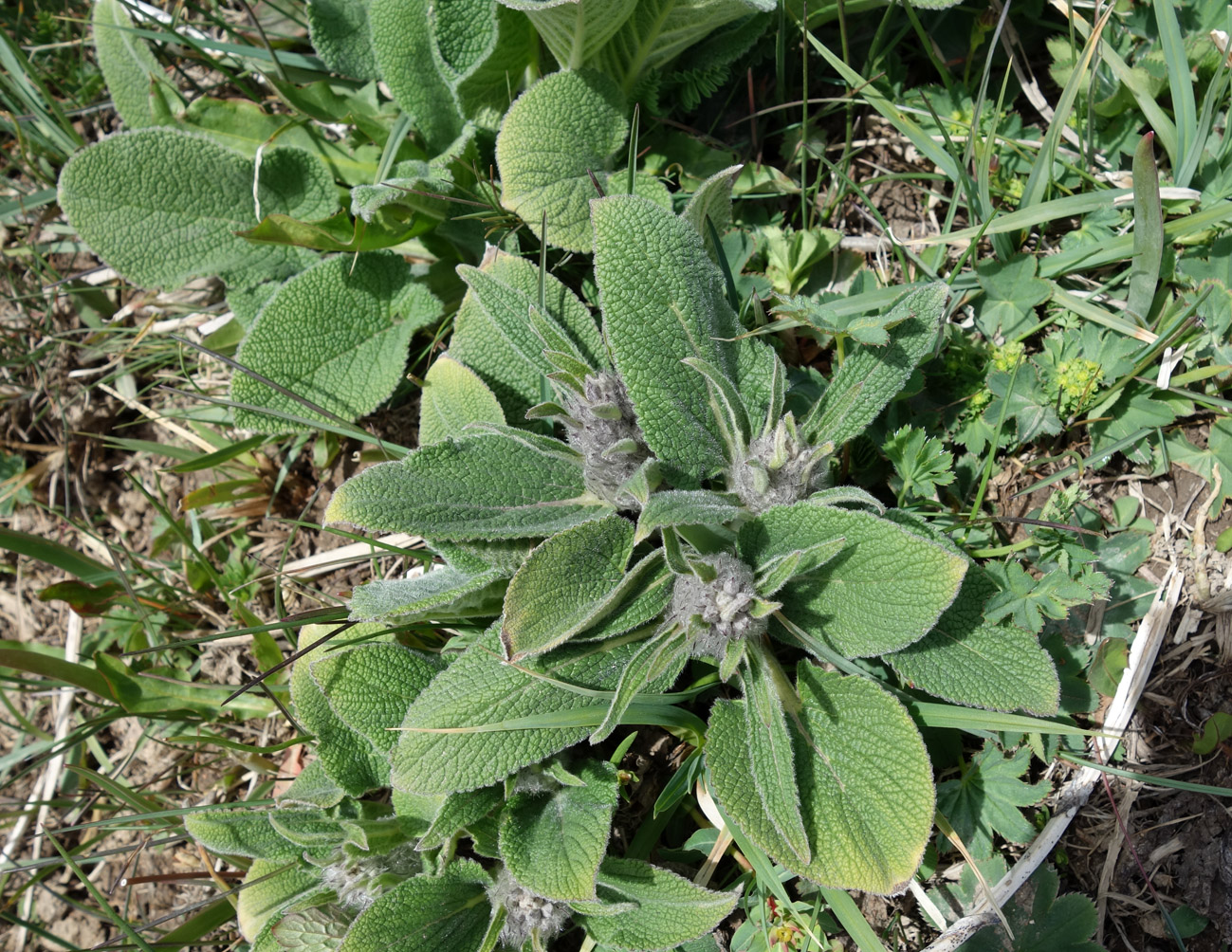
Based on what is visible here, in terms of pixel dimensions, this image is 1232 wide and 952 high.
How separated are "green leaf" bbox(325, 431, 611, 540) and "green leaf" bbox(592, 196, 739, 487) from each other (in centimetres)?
22

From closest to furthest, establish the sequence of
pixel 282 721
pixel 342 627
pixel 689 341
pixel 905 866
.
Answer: pixel 905 866
pixel 689 341
pixel 342 627
pixel 282 721

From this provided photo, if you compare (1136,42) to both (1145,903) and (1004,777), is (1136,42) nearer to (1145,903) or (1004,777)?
(1004,777)

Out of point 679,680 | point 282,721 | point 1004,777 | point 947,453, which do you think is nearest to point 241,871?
point 282,721

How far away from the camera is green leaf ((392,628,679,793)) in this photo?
5.73 feet

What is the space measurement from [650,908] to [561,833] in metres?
0.23

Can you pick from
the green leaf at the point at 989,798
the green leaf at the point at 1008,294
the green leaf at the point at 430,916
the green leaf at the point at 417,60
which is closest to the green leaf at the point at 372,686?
the green leaf at the point at 430,916

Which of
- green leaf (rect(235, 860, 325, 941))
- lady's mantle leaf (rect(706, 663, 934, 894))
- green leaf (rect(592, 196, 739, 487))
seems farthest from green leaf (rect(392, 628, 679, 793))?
green leaf (rect(235, 860, 325, 941))

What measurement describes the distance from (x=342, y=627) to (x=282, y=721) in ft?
2.59

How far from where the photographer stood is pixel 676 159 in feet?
7.88

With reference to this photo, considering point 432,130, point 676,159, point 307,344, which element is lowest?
point 307,344

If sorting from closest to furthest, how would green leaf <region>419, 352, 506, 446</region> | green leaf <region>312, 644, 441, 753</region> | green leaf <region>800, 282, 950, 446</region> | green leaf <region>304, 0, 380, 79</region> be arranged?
green leaf <region>800, 282, 950, 446</region>, green leaf <region>312, 644, 441, 753</region>, green leaf <region>419, 352, 506, 446</region>, green leaf <region>304, 0, 380, 79</region>

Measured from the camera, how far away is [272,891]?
2.12 metres

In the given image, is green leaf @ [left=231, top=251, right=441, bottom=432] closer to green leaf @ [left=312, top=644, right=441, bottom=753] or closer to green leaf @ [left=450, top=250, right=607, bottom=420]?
green leaf @ [left=450, top=250, right=607, bottom=420]

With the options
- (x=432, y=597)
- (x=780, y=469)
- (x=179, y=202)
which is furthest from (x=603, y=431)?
(x=179, y=202)
